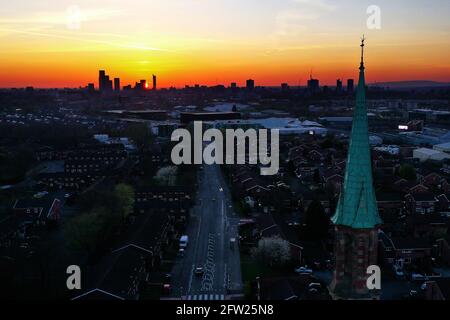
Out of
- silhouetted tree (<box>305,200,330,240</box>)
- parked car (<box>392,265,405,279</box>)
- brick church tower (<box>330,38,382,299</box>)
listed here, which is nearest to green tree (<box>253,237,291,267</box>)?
silhouetted tree (<box>305,200,330,240</box>)

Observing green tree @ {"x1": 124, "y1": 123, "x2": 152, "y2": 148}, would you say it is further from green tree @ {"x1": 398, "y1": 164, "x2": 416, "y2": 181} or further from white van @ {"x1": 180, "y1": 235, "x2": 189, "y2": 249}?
white van @ {"x1": 180, "y1": 235, "x2": 189, "y2": 249}

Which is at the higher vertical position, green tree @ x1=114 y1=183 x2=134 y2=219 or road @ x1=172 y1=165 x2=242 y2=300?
green tree @ x1=114 y1=183 x2=134 y2=219

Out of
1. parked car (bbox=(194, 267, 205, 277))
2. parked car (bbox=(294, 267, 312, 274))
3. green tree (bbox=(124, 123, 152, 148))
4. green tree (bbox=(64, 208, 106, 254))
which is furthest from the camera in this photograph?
green tree (bbox=(124, 123, 152, 148))

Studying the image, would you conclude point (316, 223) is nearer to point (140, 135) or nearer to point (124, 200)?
point (124, 200)

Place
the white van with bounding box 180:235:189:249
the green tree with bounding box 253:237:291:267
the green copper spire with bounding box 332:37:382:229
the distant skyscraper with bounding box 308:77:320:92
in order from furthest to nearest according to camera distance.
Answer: the distant skyscraper with bounding box 308:77:320:92, the white van with bounding box 180:235:189:249, the green tree with bounding box 253:237:291:267, the green copper spire with bounding box 332:37:382:229

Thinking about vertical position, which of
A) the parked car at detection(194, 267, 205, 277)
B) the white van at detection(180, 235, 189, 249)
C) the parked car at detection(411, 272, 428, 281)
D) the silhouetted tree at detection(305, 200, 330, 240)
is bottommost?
the parked car at detection(411, 272, 428, 281)

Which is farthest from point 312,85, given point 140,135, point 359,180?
point 359,180

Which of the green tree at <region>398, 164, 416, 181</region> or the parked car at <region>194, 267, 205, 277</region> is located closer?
the parked car at <region>194, 267, 205, 277</region>
